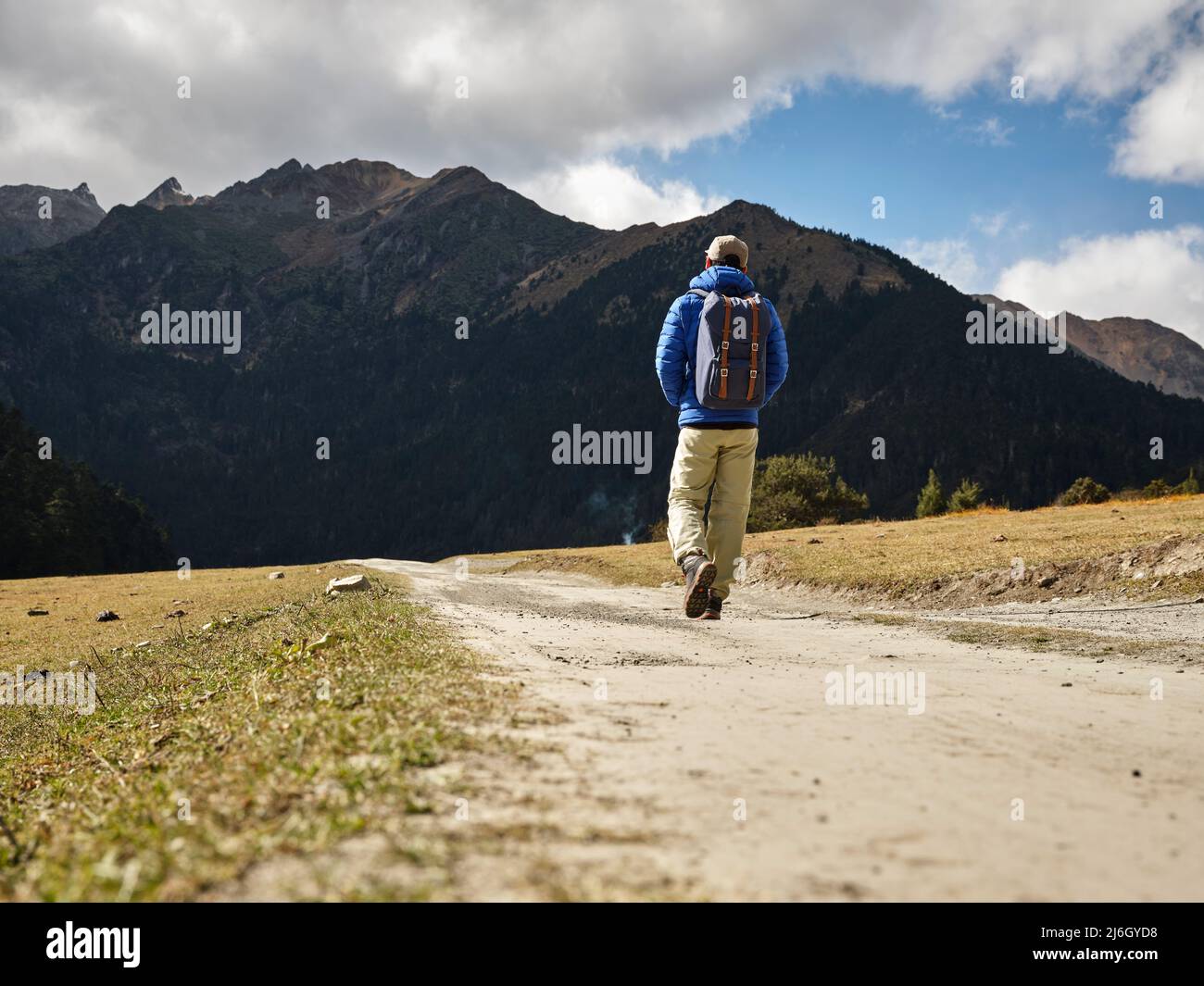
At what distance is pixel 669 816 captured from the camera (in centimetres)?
291

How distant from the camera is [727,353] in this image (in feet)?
28.7

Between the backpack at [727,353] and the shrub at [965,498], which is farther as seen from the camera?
the shrub at [965,498]

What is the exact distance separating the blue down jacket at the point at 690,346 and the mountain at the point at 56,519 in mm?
77095

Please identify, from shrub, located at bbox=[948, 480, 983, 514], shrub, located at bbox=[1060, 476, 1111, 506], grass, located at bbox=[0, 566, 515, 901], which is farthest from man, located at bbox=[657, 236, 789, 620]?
shrub, located at bbox=[948, 480, 983, 514]

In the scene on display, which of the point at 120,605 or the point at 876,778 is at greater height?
the point at 876,778

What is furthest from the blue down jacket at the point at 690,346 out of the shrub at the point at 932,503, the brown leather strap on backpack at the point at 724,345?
the shrub at the point at 932,503

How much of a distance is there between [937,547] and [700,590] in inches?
653

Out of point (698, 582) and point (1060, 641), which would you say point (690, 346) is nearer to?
point (698, 582)

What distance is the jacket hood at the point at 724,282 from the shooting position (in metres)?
9.17

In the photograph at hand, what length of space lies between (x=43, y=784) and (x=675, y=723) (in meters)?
5.21

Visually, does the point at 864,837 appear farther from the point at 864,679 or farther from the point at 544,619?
the point at 544,619

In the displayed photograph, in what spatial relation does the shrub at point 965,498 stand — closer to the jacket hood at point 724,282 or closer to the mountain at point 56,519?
the jacket hood at point 724,282

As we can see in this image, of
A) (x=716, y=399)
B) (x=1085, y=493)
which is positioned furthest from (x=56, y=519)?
(x=716, y=399)

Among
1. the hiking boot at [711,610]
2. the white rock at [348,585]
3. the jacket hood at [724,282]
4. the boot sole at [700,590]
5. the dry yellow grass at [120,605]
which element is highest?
the jacket hood at [724,282]
